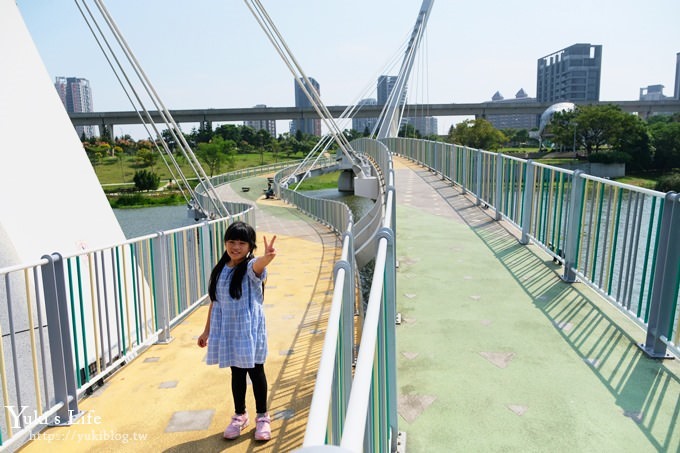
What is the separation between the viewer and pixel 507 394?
11.0 ft

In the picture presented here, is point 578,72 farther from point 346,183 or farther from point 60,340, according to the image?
point 60,340

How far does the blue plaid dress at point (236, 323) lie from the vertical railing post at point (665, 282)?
285 centimetres

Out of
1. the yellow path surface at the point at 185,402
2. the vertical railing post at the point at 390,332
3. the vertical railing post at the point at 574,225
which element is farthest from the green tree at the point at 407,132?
the vertical railing post at the point at 390,332

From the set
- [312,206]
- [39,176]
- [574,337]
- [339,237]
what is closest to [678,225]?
[574,337]

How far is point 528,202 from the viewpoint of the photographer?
7098 millimetres

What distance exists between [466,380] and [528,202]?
165 inches

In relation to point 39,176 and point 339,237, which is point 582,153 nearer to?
point 339,237

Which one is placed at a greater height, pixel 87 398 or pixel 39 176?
pixel 39 176

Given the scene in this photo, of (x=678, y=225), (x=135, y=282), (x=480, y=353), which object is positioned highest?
(x=678, y=225)

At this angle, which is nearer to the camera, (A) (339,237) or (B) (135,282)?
(B) (135,282)

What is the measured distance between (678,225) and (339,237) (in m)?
13.5

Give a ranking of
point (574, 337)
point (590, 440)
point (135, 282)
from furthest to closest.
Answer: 1. point (135, 282)
2. point (574, 337)
3. point (590, 440)

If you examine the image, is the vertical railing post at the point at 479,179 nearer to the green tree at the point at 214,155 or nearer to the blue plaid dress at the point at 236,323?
the blue plaid dress at the point at 236,323

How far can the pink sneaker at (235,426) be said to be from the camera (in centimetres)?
327
